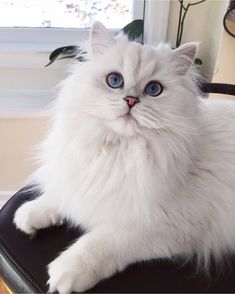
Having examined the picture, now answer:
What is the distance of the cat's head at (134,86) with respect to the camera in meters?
0.72

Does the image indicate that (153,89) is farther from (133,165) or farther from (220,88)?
(220,88)

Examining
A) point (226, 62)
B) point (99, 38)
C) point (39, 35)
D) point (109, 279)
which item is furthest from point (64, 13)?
point (109, 279)

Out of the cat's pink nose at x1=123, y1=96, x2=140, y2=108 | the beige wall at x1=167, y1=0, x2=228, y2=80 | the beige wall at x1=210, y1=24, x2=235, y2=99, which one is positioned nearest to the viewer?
the cat's pink nose at x1=123, y1=96, x2=140, y2=108

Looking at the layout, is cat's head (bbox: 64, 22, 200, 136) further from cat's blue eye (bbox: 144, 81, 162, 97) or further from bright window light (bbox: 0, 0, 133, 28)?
bright window light (bbox: 0, 0, 133, 28)

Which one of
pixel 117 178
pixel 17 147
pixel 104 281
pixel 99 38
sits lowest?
pixel 17 147

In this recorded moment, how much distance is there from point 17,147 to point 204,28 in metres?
0.91

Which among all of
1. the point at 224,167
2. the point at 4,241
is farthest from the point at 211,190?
the point at 4,241

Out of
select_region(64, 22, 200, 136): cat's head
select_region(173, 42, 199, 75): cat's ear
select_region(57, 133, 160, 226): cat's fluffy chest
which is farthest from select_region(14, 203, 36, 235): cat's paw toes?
select_region(173, 42, 199, 75): cat's ear

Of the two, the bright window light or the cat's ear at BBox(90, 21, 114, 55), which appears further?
the bright window light

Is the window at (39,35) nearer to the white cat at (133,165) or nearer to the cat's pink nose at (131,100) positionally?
the white cat at (133,165)

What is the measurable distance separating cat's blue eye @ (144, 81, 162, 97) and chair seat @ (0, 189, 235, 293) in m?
0.35

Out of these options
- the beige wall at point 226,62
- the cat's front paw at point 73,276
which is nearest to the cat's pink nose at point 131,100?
the cat's front paw at point 73,276

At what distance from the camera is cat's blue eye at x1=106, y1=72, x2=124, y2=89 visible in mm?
751

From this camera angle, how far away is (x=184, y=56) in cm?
79
